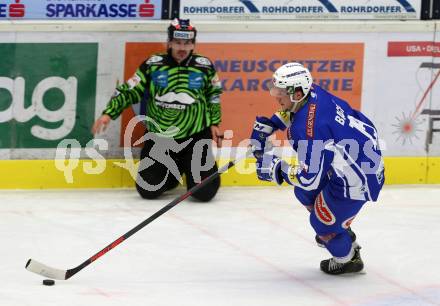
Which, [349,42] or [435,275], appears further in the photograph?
[349,42]

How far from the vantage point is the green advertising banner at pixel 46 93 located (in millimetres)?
7754

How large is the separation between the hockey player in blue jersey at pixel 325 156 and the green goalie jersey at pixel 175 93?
1.84 meters

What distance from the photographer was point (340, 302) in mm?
5723

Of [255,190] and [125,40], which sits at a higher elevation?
[125,40]

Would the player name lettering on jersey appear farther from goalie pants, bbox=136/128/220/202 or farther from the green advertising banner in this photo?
the green advertising banner

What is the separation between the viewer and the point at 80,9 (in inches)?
309

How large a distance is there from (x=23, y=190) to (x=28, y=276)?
2008 mm

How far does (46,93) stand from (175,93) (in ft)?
2.91

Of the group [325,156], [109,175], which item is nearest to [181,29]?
[109,175]

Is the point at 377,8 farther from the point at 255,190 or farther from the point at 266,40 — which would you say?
the point at 255,190

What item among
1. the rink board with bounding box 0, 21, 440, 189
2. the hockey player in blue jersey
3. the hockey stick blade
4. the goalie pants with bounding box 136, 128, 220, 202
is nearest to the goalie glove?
the hockey player in blue jersey

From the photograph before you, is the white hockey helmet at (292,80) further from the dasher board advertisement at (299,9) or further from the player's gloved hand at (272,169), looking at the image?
the dasher board advertisement at (299,9)

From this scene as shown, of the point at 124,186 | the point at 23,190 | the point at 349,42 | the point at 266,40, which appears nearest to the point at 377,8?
the point at 349,42

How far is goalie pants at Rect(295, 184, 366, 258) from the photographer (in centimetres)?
588
